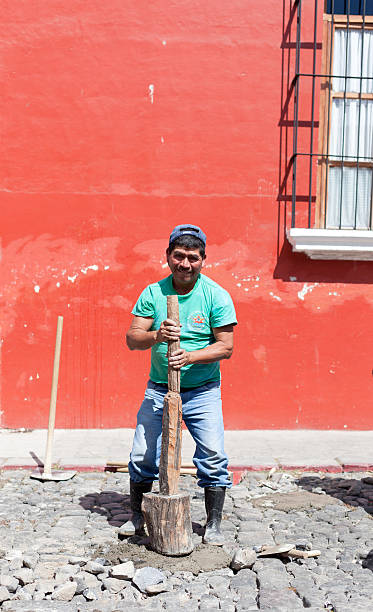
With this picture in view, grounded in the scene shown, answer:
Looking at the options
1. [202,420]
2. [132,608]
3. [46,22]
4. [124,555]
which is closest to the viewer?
[132,608]

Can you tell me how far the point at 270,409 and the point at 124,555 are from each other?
141 inches

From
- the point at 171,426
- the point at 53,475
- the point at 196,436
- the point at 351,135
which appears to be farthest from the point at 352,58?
the point at 53,475

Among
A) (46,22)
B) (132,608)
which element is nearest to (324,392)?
(132,608)

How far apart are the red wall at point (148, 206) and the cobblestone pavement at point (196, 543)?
159 cm

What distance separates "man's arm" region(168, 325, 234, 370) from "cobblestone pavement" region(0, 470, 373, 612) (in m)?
1.08

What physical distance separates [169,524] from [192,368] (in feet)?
2.97

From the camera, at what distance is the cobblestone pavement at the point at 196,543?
3066 millimetres

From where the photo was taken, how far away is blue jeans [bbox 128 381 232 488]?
384 cm

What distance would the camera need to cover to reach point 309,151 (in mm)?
6891

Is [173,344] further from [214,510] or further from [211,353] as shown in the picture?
[214,510]

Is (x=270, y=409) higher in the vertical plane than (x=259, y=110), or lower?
lower

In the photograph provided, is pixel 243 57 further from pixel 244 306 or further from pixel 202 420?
pixel 202 420

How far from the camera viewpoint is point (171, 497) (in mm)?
3627

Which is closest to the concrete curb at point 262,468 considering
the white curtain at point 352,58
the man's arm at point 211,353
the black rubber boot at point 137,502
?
the black rubber boot at point 137,502
